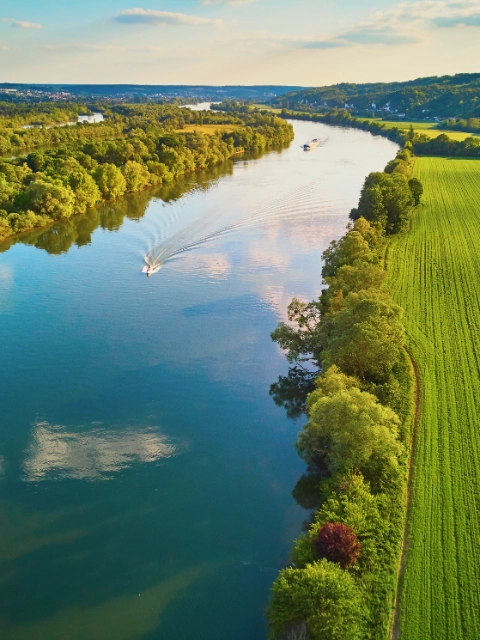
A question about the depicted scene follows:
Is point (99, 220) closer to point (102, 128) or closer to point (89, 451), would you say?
point (89, 451)

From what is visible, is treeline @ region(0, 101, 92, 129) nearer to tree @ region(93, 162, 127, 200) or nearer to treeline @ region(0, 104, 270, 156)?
treeline @ region(0, 104, 270, 156)

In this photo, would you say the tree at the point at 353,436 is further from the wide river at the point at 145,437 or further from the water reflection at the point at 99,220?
the water reflection at the point at 99,220

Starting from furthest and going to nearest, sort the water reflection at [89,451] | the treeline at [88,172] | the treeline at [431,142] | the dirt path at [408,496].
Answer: the treeline at [431,142] < the treeline at [88,172] < the water reflection at [89,451] < the dirt path at [408,496]

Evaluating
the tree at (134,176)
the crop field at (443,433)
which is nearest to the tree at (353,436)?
the crop field at (443,433)

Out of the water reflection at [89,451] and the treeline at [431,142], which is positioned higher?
the treeline at [431,142]

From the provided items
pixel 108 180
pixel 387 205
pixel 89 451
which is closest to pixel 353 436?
pixel 89 451

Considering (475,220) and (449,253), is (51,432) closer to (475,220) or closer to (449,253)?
(449,253)
